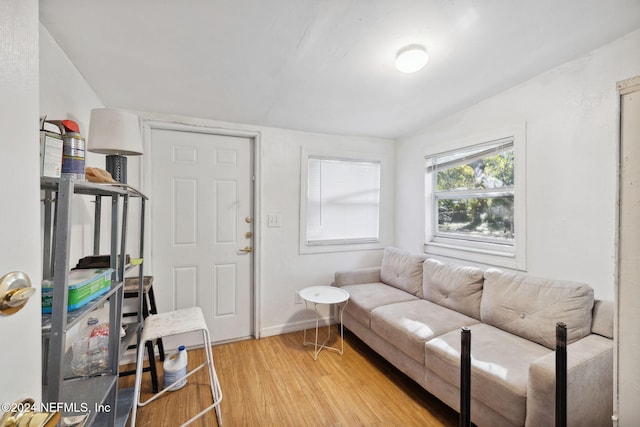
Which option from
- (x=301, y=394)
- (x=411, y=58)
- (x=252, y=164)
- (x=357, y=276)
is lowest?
(x=301, y=394)

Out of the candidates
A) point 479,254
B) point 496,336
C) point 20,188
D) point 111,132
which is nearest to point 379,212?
point 479,254

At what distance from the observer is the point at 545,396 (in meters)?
1.17

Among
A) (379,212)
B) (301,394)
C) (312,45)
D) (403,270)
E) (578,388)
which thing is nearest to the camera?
(578,388)

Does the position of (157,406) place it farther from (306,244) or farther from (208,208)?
(306,244)

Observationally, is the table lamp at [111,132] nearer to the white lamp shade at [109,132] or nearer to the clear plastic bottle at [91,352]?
the white lamp shade at [109,132]

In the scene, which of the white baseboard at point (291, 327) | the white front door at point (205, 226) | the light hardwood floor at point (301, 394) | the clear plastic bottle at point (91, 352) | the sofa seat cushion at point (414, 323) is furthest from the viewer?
the white baseboard at point (291, 327)

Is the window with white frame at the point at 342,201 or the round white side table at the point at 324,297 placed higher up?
the window with white frame at the point at 342,201

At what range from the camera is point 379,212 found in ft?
10.8

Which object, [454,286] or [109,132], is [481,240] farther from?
[109,132]

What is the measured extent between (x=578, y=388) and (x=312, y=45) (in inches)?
82.4

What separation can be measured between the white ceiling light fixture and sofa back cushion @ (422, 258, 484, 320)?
156 centimetres

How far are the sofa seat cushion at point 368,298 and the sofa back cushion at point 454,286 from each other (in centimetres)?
21

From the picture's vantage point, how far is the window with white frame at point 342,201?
3010mm

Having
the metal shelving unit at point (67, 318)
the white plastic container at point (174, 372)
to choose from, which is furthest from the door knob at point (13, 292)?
the white plastic container at point (174, 372)
